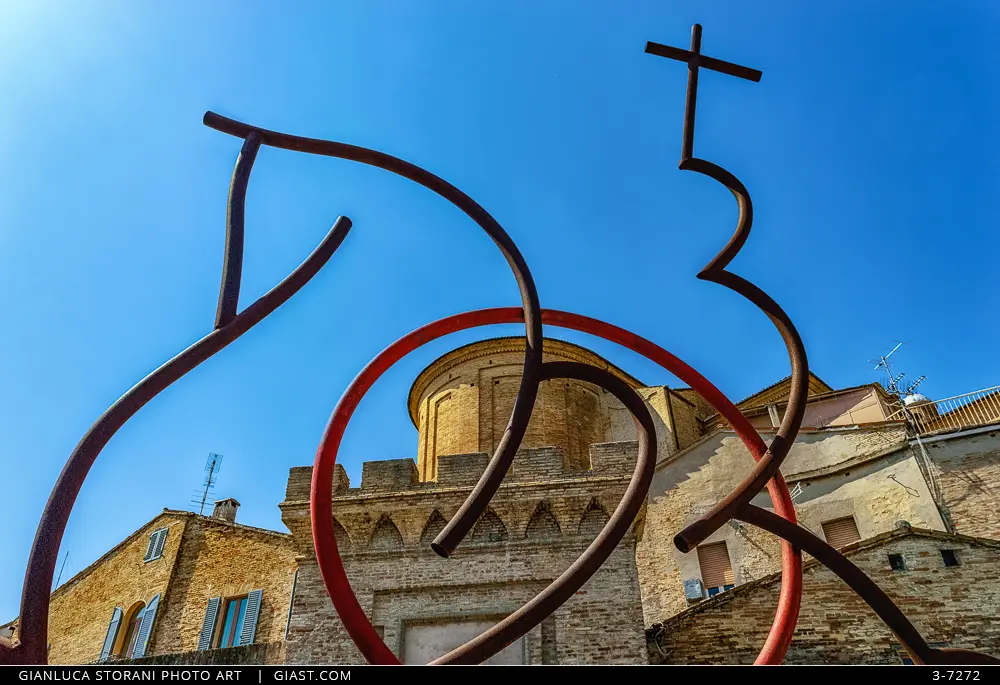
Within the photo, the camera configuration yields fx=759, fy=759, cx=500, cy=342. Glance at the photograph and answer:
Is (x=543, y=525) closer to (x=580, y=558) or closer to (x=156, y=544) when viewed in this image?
(x=580, y=558)

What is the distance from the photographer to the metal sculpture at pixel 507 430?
153 inches

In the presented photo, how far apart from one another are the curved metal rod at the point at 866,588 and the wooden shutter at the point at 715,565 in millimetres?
16624

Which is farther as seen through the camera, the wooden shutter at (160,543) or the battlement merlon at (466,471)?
the wooden shutter at (160,543)

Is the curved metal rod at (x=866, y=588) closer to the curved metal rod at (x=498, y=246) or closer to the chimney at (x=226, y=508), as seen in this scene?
the curved metal rod at (x=498, y=246)

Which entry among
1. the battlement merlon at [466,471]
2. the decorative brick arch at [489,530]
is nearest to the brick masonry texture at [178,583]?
the battlement merlon at [466,471]

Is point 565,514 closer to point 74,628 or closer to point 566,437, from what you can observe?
point 566,437

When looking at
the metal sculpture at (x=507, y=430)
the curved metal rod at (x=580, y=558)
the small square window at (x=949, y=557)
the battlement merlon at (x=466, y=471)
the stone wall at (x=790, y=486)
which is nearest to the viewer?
the metal sculpture at (x=507, y=430)

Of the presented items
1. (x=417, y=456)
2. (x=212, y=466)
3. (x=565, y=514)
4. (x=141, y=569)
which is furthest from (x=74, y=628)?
(x=565, y=514)

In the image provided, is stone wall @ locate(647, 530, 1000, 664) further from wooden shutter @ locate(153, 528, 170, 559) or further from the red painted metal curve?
wooden shutter @ locate(153, 528, 170, 559)

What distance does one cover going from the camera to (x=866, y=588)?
4.82 metres

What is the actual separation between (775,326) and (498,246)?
2240 mm

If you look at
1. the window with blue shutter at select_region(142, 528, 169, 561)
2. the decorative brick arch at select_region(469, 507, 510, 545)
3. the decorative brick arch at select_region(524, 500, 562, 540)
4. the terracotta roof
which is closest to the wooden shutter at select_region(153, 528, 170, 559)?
the window with blue shutter at select_region(142, 528, 169, 561)

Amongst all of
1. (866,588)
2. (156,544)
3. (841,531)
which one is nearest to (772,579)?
(866,588)

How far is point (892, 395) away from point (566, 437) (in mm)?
14796
